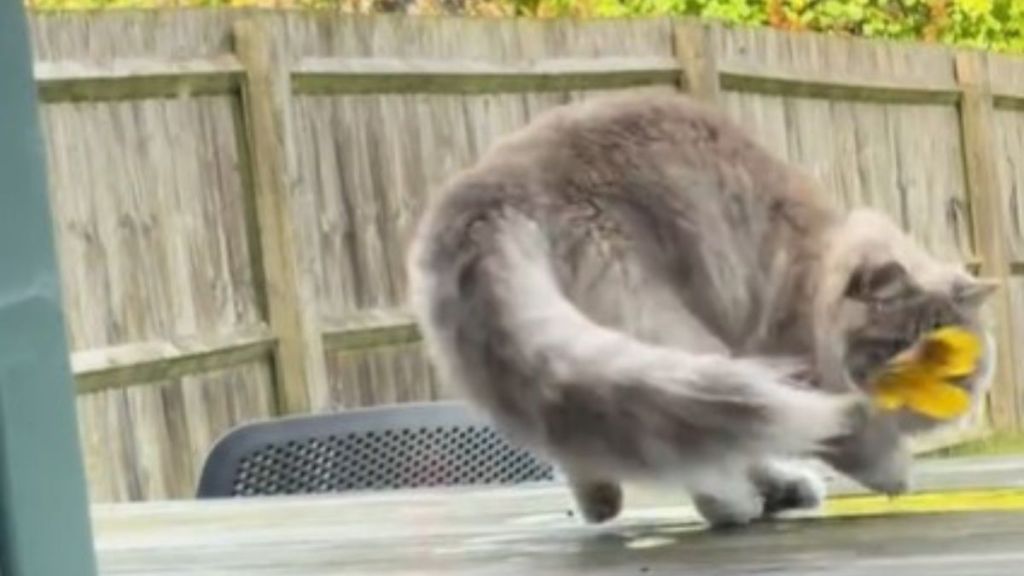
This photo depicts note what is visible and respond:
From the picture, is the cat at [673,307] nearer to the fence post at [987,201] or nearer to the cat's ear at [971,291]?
the cat's ear at [971,291]

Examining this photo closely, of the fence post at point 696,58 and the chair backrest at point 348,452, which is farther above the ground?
the fence post at point 696,58

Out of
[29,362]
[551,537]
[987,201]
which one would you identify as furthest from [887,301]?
[987,201]

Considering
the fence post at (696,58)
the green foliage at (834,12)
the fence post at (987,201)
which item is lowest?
the fence post at (987,201)

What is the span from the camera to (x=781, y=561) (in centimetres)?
158

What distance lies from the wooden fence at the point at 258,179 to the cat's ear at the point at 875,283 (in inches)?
106

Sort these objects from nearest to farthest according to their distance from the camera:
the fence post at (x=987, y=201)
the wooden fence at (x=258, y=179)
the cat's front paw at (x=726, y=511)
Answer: the cat's front paw at (x=726, y=511) < the wooden fence at (x=258, y=179) < the fence post at (x=987, y=201)

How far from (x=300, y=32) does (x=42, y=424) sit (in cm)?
498

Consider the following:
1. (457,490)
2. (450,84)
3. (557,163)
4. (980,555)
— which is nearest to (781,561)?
(980,555)

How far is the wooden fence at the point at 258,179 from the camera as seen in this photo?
5223mm

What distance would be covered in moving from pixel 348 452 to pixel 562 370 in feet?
4.74

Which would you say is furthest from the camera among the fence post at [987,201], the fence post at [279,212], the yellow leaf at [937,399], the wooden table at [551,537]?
the fence post at [987,201]

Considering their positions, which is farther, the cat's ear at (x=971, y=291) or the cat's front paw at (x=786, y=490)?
the cat's ear at (x=971, y=291)

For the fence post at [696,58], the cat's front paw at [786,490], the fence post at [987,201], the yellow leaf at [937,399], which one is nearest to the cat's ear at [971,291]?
the yellow leaf at [937,399]

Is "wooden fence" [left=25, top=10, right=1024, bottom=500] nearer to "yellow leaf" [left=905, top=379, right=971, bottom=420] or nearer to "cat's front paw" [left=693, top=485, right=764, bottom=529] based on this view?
"yellow leaf" [left=905, top=379, right=971, bottom=420]
